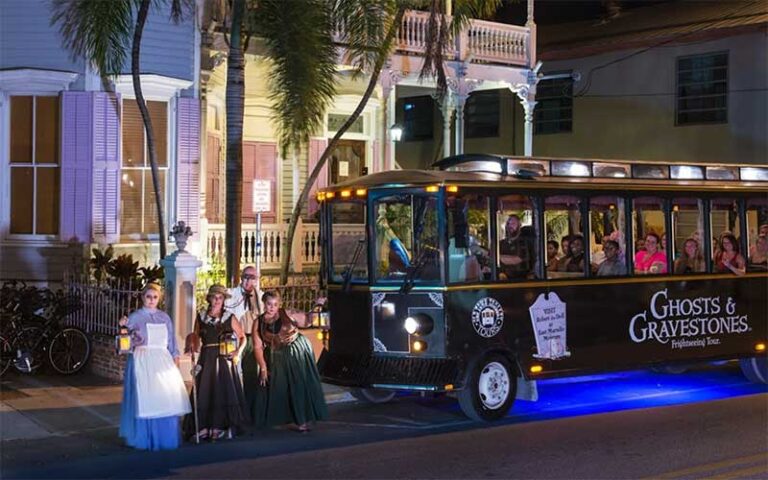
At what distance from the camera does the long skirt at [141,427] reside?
910cm

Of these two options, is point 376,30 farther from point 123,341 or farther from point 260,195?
point 123,341

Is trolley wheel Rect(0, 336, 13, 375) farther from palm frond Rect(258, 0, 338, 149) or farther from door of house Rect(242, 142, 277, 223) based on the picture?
door of house Rect(242, 142, 277, 223)

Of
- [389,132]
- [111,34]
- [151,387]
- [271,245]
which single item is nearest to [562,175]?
[151,387]

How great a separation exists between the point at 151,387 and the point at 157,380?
0.08 metres

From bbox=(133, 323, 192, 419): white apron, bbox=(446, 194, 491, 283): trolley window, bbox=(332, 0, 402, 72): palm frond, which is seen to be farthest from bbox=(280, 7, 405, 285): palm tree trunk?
bbox=(133, 323, 192, 419): white apron

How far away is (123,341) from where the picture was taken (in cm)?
895

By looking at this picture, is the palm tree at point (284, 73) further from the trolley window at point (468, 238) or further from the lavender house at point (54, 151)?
the trolley window at point (468, 238)

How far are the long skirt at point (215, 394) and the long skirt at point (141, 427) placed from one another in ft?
1.19

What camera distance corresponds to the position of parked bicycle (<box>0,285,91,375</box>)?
12875mm

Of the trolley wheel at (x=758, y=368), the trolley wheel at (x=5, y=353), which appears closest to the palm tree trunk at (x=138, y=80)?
the trolley wheel at (x=5, y=353)

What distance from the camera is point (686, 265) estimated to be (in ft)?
41.5

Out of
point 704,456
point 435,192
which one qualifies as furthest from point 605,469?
point 435,192

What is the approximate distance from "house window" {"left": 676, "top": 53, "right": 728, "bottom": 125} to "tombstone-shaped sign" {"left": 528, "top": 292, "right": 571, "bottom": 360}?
1383 cm

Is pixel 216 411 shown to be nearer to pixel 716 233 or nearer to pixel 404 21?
pixel 716 233
